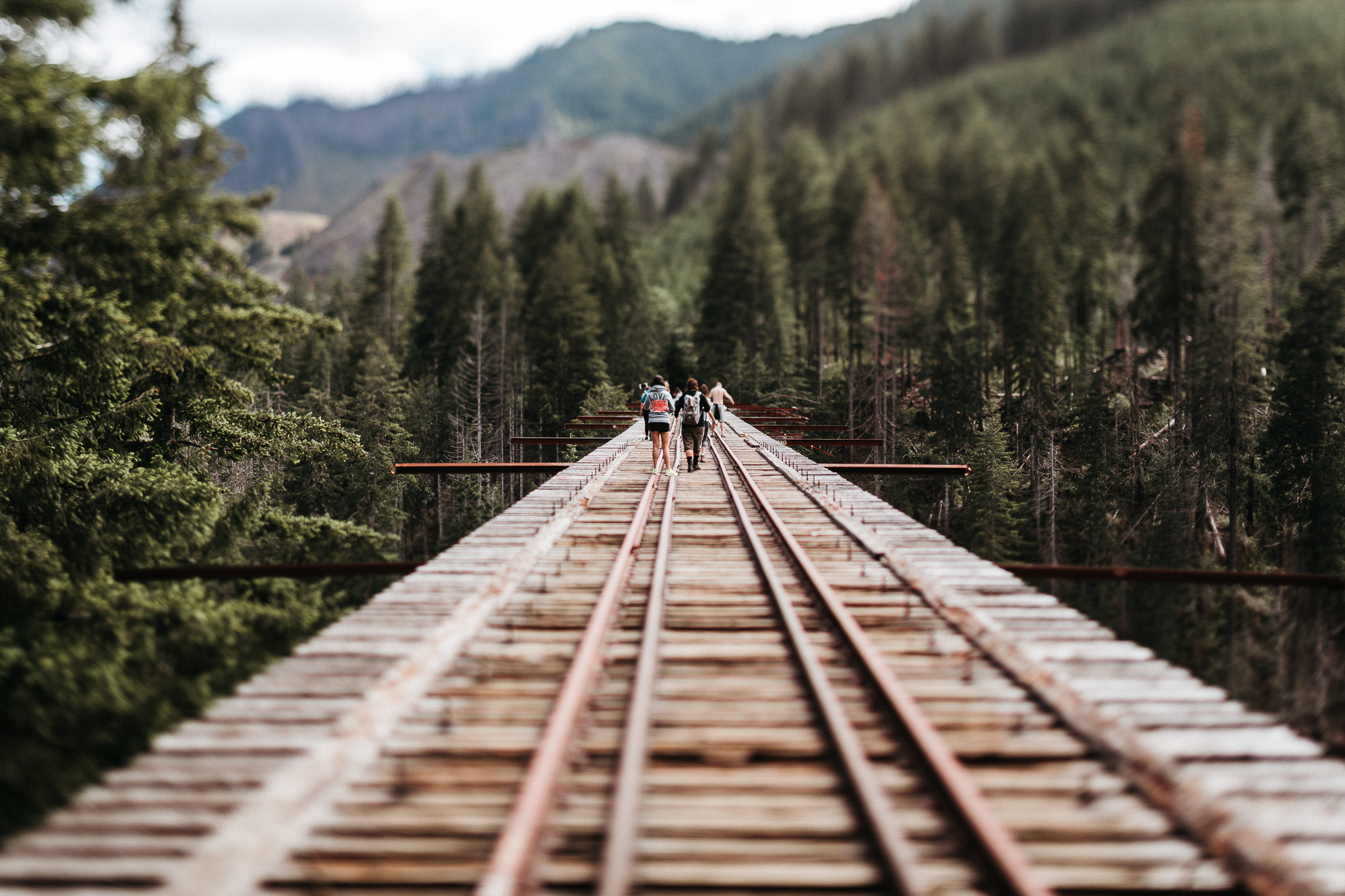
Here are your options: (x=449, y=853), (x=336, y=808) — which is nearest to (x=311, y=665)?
(x=336, y=808)

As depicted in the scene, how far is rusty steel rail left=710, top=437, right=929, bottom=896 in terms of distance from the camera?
9.25 feet

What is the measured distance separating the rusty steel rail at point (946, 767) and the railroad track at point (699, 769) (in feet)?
0.06

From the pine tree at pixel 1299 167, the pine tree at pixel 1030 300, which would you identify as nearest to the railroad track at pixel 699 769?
the pine tree at pixel 1030 300

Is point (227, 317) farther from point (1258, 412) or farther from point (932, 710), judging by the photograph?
point (1258, 412)

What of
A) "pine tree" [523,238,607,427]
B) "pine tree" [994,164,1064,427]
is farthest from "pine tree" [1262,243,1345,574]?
"pine tree" [523,238,607,427]

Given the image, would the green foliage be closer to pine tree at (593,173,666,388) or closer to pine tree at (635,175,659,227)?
pine tree at (593,173,666,388)

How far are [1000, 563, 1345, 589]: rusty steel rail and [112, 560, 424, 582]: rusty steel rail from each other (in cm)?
769

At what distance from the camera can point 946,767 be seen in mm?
3391

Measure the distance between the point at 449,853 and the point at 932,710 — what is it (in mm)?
2780

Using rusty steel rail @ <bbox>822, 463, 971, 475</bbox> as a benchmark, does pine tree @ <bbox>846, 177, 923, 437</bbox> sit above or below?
above

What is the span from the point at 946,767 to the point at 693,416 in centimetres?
1181

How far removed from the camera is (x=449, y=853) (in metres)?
3.05

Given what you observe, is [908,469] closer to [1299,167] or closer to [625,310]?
[625,310]

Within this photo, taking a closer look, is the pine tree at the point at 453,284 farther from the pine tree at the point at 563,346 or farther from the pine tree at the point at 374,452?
the pine tree at the point at 374,452
